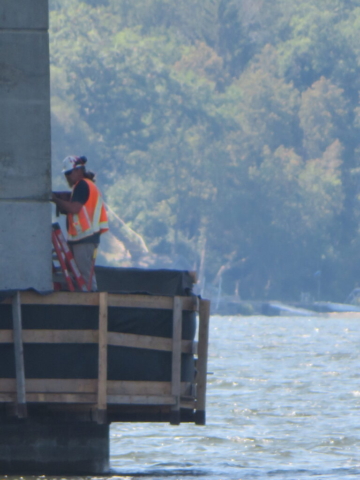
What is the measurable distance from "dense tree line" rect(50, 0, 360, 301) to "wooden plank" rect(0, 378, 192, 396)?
284 feet

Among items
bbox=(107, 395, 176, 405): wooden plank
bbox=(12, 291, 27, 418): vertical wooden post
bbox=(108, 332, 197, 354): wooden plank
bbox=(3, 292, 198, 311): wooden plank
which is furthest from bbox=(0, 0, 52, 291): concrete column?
bbox=(107, 395, 176, 405): wooden plank

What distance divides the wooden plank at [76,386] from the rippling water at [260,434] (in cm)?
150

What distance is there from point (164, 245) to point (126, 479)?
89.0 m

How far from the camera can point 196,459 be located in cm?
1412

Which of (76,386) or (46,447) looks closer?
(76,386)

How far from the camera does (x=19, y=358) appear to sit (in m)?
10.5

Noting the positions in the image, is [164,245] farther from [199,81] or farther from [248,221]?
[199,81]

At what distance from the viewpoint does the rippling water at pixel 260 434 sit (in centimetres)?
1312

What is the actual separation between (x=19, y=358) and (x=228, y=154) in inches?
3810

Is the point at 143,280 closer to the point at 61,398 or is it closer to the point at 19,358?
the point at 61,398

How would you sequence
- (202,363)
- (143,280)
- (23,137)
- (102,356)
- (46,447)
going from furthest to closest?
(143,280), (46,447), (202,363), (23,137), (102,356)

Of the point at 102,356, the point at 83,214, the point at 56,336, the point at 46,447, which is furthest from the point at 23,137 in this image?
the point at 46,447

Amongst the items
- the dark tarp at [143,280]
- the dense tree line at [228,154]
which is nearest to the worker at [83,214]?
the dark tarp at [143,280]

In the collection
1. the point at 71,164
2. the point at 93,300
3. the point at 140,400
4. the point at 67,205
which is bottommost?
the point at 140,400
